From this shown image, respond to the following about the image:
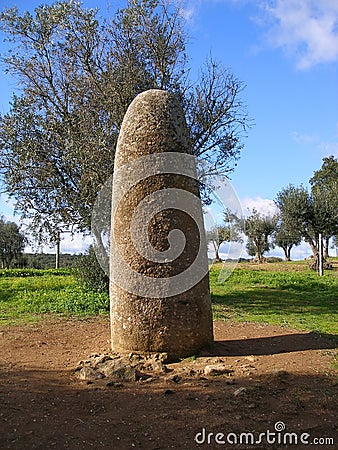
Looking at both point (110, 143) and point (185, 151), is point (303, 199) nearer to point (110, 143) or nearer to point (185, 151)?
point (110, 143)

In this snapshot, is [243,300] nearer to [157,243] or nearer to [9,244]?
[157,243]

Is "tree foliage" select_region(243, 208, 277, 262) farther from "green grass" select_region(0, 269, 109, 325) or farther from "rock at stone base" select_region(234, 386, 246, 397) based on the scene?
"rock at stone base" select_region(234, 386, 246, 397)

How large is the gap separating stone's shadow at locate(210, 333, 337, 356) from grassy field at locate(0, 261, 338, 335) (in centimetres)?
158

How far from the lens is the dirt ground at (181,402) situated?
455 centimetres

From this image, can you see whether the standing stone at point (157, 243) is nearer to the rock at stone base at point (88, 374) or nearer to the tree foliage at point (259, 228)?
the rock at stone base at point (88, 374)

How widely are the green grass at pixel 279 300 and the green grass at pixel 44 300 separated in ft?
13.7

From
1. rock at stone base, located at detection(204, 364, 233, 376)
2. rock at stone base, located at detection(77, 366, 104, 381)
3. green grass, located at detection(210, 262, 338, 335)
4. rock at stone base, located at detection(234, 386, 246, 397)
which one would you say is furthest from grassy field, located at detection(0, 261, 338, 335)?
rock at stone base, located at detection(77, 366, 104, 381)

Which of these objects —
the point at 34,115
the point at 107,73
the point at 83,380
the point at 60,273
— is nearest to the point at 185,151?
the point at 83,380

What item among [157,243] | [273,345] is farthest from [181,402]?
[273,345]

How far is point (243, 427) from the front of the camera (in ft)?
15.4

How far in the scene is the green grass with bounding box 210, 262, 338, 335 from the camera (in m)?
12.4

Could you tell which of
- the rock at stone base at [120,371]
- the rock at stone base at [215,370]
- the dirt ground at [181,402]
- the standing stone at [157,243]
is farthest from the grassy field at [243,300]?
the rock at stone base at [120,371]

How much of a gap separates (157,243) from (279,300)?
10609 millimetres

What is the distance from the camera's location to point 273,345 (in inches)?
325
